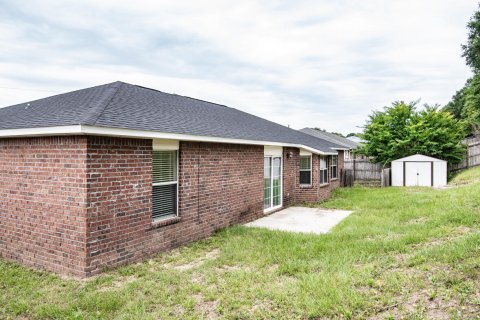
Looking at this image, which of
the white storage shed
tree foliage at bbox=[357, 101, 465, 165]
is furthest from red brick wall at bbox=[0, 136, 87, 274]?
tree foliage at bbox=[357, 101, 465, 165]

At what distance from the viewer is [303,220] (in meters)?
10.8

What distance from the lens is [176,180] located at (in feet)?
25.1

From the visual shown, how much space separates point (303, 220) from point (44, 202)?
7481 mm

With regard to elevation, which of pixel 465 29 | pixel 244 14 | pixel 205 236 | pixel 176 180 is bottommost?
pixel 205 236

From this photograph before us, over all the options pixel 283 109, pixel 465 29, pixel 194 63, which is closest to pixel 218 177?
pixel 194 63

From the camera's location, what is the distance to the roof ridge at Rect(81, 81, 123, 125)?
5471 millimetres

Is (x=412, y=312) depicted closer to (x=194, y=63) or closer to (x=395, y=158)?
(x=194, y=63)

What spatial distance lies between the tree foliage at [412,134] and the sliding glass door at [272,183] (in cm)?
1238

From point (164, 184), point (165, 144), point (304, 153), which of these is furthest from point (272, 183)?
point (165, 144)

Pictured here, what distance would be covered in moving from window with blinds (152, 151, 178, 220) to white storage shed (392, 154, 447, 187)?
17.5 m

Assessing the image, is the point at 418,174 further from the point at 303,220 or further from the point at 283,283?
the point at 283,283

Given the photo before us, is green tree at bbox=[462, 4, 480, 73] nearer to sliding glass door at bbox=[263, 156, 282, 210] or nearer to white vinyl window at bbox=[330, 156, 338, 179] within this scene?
white vinyl window at bbox=[330, 156, 338, 179]

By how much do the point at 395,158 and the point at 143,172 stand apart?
20.2m

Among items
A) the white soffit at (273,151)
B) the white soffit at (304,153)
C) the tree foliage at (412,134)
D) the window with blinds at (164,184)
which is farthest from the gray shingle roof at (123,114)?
the tree foliage at (412,134)
